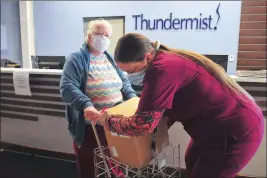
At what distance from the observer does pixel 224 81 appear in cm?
135

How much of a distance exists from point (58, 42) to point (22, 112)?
3259mm

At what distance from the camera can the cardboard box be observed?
1.38 meters

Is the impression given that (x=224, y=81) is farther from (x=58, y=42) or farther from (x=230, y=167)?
(x=58, y=42)

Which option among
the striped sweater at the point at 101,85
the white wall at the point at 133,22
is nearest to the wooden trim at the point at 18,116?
the striped sweater at the point at 101,85

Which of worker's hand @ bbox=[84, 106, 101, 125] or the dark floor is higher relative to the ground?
worker's hand @ bbox=[84, 106, 101, 125]

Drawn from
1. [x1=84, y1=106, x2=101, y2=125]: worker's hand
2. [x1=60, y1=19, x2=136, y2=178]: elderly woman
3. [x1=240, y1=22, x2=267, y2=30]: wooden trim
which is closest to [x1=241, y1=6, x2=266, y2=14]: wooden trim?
[x1=240, y1=22, x2=267, y2=30]: wooden trim

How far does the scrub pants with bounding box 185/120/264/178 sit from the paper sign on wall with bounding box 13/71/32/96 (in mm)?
2100

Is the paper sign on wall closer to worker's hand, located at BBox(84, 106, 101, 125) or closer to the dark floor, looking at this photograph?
the dark floor

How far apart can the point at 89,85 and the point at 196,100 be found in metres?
0.85

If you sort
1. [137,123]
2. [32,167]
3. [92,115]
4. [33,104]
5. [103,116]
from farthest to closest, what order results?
[33,104] → [32,167] → [92,115] → [103,116] → [137,123]

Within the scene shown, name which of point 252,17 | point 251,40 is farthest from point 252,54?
point 252,17

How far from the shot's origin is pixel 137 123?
1278 mm

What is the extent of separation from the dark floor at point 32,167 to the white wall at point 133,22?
258cm

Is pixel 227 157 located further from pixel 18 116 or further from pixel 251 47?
pixel 251 47
